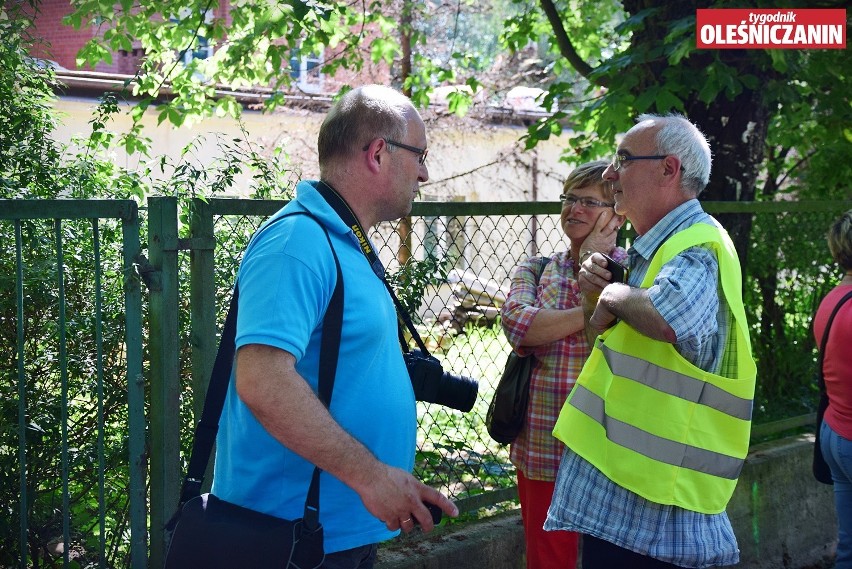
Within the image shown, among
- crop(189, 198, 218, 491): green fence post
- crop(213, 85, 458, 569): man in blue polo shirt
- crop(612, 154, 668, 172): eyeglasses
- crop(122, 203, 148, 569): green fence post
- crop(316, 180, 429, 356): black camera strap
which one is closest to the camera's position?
crop(213, 85, 458, 569): man in blue polo shirt

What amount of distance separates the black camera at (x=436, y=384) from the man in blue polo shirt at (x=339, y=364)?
277mm

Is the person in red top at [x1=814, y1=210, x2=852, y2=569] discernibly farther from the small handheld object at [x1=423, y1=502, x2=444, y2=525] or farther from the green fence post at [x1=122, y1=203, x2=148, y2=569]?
the green fence post at [x1=122, y1=203, x2=148, y2=569]

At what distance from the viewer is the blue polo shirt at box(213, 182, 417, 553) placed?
200 centimetres

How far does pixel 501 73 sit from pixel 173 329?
14139 millimetres

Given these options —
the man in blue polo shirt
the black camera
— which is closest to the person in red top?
the black camera

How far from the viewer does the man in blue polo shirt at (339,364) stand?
1950 millimetres

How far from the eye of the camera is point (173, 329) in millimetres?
3090

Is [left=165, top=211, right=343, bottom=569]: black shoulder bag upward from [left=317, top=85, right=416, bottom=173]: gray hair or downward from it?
downward

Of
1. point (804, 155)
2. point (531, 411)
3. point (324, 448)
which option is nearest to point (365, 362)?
point (324, 448)

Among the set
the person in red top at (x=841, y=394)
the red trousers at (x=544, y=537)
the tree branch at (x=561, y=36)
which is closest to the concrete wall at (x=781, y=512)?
the red trousers at (x=544, y=537)

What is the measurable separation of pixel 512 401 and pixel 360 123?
1629mm

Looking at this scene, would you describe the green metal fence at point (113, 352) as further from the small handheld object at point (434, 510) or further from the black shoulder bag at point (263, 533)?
the small handheld object at point (434, 510)

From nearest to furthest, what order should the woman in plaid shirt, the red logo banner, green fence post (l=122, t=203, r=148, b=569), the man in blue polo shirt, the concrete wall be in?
the man in blue polo shirt, green fence post (l=122, t=203, r=148, b=569), the woman in plaid shirt, the concrete wall, the red logo banner

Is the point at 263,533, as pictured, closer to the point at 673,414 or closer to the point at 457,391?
the point at 457,391
